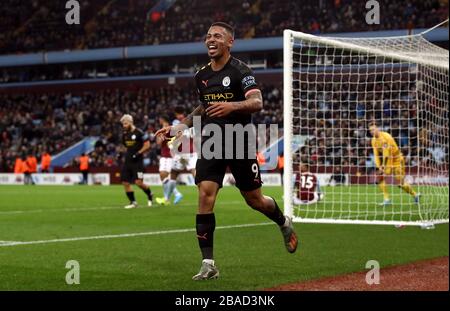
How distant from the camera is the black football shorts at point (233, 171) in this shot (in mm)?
7031

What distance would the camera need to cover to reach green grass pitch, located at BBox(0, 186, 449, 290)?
22.8 feet

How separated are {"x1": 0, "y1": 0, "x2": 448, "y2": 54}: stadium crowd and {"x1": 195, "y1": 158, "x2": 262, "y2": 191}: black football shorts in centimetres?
3131

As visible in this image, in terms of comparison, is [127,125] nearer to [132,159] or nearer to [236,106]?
[132,159]

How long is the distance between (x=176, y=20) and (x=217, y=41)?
3839cm

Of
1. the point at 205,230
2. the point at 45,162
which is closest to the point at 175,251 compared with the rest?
the point at 205,230

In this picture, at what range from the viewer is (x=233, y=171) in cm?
717

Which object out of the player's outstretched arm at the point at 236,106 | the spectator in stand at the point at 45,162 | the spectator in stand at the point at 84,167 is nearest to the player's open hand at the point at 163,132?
the player's outstretched arm at the point at 236,106

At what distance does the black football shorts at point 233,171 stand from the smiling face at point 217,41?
1.01 m

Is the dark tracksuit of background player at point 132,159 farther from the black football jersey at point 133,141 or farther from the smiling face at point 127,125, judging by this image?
the smiling face at point 127,125

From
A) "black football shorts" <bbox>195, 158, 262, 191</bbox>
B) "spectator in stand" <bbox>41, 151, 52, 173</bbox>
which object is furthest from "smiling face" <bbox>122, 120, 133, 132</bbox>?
"spectator in stand" <bbox>41, 151, 52, 173</bbox>

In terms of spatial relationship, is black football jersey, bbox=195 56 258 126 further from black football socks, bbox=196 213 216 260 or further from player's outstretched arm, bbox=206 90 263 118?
black football socks, bbox=196 213 216 260

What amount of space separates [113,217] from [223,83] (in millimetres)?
7850
